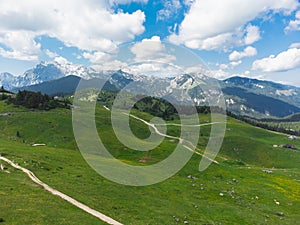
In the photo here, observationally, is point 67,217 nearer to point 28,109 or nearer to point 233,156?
point 233,156

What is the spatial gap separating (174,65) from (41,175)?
93.0ft

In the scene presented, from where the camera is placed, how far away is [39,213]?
28.4 m

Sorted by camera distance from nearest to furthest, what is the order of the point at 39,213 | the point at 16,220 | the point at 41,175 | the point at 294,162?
1. the point at 16,220
2. the point at 39,213
3. the point at 41,175
4. the point at 294,162

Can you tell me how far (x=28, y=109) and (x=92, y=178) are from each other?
352ft

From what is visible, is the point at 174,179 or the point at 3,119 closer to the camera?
the point at 174,179

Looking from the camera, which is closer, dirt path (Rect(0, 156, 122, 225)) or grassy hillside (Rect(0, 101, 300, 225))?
dirt path (Rect(0, 156, 122, 225))

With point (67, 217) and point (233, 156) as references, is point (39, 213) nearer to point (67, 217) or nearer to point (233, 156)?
point (67, 217)

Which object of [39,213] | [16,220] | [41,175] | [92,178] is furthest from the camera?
[92,178]

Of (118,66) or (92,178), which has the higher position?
(118,66)

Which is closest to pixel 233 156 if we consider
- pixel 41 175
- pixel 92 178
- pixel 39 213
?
pixel 92 178

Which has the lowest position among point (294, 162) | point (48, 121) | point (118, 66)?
point (294, 162)

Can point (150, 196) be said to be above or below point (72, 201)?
below

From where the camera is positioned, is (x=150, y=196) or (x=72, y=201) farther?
(x=150, y=196)

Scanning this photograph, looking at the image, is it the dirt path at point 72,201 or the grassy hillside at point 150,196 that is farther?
the grassy hillside at point 150,196
